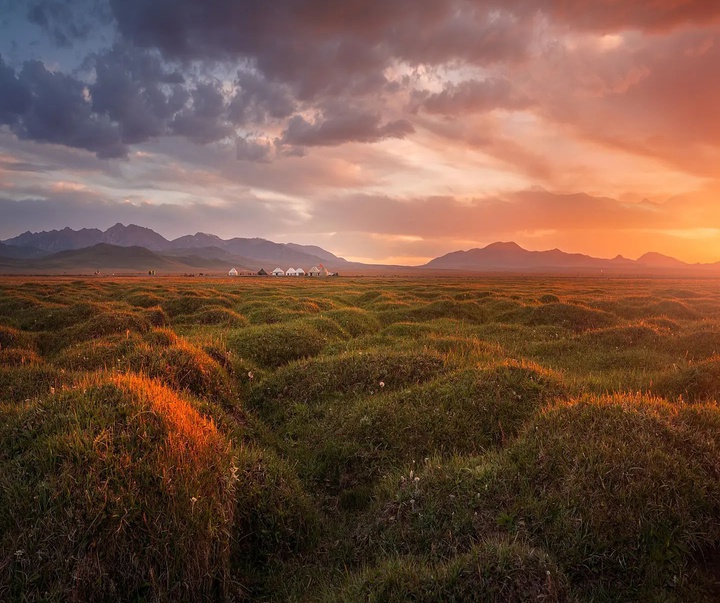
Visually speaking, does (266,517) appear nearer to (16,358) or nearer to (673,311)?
(16,358)

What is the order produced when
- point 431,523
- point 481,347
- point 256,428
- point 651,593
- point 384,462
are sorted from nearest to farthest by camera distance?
point 651,593, point 431,523, point 384,462, point 256,428, point 481,347

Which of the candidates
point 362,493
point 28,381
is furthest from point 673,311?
point 28,381

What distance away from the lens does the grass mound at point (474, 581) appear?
14.8 feet

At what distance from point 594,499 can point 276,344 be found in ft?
44.3

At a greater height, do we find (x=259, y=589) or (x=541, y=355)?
(x=541, y=355)

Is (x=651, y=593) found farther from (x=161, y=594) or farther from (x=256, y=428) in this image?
(x=256, y=428)

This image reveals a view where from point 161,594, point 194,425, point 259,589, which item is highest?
point 194,425

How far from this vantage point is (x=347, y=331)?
73.8ft

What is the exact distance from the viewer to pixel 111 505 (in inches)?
204

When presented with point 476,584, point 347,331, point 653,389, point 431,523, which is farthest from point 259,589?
point 347,331

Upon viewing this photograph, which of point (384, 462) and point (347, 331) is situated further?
point (347, 331)

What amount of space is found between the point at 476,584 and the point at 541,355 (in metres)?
14.1

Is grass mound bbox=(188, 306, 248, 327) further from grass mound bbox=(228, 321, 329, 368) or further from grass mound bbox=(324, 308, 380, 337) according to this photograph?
grass mound bbox=(324, 308, 380, 337)

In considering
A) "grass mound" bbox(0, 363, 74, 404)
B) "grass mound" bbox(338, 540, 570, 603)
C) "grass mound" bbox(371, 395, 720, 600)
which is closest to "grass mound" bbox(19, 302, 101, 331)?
"grass mound" bbox(0, 363, 74, 404)
